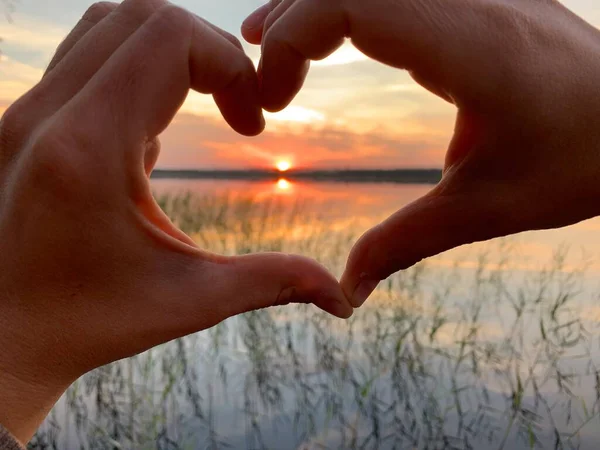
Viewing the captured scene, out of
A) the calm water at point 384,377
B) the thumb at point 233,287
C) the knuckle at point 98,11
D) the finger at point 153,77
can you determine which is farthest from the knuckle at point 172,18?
the calm water at point 384,377

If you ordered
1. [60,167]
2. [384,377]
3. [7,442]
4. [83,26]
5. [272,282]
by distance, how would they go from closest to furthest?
[7,442]
[60,167]
[272,282]
[83,26]
[384,377]

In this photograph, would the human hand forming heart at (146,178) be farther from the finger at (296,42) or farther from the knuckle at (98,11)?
the knuckle at (98,11)

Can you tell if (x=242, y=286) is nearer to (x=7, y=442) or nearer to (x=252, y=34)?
(x=7, y=442)

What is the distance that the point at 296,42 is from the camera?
1.19 m

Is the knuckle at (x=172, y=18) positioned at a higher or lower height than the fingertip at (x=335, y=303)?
higher

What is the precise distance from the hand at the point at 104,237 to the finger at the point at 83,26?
0.08 meters

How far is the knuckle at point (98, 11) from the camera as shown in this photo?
133 centimetres

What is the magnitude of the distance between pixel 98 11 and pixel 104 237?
60 centimetres

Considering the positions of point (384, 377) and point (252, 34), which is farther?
point (384, 377)

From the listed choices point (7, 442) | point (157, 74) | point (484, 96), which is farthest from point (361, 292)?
point (7, 442)

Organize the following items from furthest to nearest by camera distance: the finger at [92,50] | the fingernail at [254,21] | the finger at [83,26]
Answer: the fingernail at [254,21]
the finger at [83,26]
the finger at [92,50]

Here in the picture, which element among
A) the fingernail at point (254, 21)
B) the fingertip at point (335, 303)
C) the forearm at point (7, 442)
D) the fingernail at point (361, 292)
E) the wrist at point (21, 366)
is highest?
the fingernail at point (254, 21)

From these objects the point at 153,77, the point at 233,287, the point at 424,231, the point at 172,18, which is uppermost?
the point at 172,18

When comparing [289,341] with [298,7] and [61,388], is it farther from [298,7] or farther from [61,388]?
[298,7]
